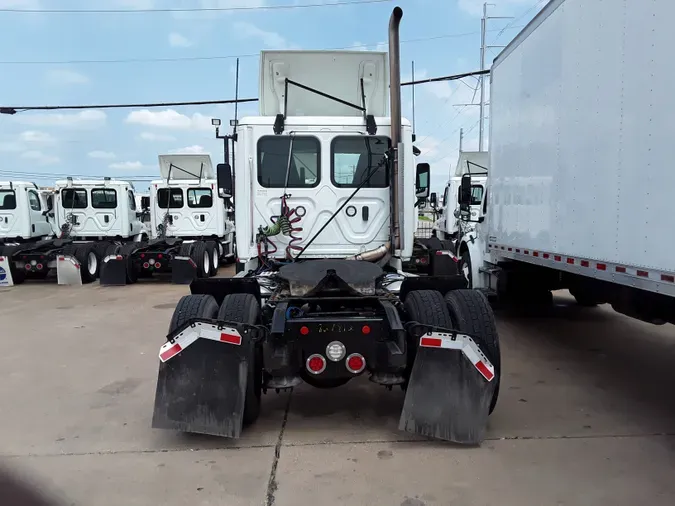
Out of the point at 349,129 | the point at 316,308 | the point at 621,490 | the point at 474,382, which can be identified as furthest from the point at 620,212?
the point at 349,129

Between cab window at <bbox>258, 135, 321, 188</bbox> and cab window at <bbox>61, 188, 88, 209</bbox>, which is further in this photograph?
cab window at <bbox>61, 188, 88, 209</bbox>

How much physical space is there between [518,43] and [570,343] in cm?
391

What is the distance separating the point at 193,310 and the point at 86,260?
36.4ft

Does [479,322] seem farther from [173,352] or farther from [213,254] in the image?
[213,254]

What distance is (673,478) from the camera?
11.8ft

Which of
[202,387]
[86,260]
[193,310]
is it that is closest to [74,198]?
[86,260]

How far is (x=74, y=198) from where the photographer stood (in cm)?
1532

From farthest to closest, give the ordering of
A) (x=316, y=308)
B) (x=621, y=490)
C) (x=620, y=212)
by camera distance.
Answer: (x=316, y=308) < (x=620, y=212) < (x=621, y=490)

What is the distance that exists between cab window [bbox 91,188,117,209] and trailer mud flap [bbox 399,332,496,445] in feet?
44.8

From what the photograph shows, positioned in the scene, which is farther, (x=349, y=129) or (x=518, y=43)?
(x=518, y=43)

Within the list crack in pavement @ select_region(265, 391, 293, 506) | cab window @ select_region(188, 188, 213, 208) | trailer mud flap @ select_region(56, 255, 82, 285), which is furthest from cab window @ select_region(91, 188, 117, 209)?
crack in pavement @ select_region(265, 391, 293, 506)

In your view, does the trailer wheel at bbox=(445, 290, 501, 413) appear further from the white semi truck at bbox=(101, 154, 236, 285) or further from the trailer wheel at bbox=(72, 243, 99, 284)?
the trailer wheel at bbox=(72, 243, 99, 284)

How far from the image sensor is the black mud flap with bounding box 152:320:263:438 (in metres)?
3.97

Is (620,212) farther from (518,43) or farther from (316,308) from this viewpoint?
(518,43)
